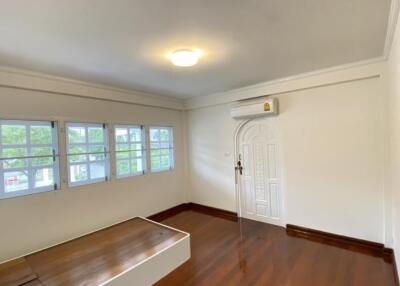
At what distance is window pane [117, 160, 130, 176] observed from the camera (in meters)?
3.77

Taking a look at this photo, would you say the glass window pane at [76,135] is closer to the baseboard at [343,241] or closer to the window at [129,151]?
the window at [129,151]

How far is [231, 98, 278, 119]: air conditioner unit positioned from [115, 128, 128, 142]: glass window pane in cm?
198

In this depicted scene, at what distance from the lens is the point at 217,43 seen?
2.16 metres

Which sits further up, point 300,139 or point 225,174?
point 300,139

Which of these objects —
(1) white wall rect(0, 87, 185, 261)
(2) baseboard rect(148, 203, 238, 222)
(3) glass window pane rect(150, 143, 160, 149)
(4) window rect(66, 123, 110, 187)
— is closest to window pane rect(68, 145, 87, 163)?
(4) window rect(66, 123, 110, 187)

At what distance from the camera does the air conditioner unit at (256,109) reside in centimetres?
355

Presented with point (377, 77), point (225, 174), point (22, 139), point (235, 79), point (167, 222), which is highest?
point (235, 79)

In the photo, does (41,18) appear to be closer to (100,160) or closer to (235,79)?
(100,160)

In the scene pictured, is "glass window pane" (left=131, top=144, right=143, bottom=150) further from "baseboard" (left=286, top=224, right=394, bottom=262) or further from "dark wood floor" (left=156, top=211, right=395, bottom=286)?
"baseboard" (left=286, top=224, right=394, bottom=262)

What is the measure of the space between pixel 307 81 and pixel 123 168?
3318mm

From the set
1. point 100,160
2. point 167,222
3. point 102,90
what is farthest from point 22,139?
point 167,222

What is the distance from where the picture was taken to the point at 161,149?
458cm

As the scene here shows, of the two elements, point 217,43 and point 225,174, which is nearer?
point 217,43

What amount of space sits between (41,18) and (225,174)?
3.62 metres
